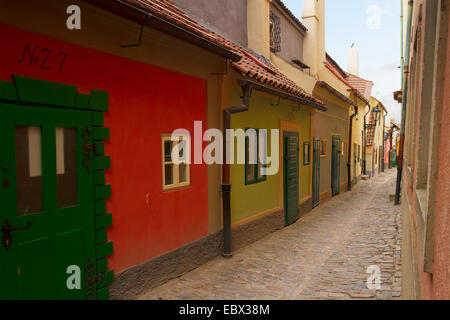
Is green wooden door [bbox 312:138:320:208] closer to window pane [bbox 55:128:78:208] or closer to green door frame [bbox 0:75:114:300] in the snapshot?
green door frame [bbox 0:75:114:300]

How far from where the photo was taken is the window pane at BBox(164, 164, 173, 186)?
18.3ft

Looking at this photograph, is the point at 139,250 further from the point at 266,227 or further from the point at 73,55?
the point at 266,227

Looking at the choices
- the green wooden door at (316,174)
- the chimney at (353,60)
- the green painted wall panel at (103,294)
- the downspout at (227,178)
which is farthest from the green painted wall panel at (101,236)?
the chimney at (353,60)

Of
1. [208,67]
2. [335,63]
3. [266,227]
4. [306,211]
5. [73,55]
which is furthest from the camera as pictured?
[335,63]

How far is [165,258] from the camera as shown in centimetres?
547

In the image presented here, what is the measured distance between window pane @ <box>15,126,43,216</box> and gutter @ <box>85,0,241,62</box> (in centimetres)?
153

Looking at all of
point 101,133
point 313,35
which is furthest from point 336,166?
point 101,133

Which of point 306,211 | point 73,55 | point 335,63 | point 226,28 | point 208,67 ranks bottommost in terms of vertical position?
point 306,211

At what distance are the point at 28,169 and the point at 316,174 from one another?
11500 millimetres

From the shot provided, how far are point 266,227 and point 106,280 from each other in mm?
5297

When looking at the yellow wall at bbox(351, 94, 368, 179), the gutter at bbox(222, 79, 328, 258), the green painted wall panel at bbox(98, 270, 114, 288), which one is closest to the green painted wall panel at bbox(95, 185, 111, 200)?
the green painted wall panel at bbox(98, 270, 114, 288)

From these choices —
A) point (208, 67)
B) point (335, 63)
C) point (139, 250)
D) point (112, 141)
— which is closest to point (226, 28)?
point (208, 67)

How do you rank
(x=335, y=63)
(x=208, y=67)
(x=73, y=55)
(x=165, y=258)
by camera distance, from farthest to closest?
(x=335, y=63), (x=208, y=67), (x=165, y=258), (x=73, y=55)

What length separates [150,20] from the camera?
13.8ft
